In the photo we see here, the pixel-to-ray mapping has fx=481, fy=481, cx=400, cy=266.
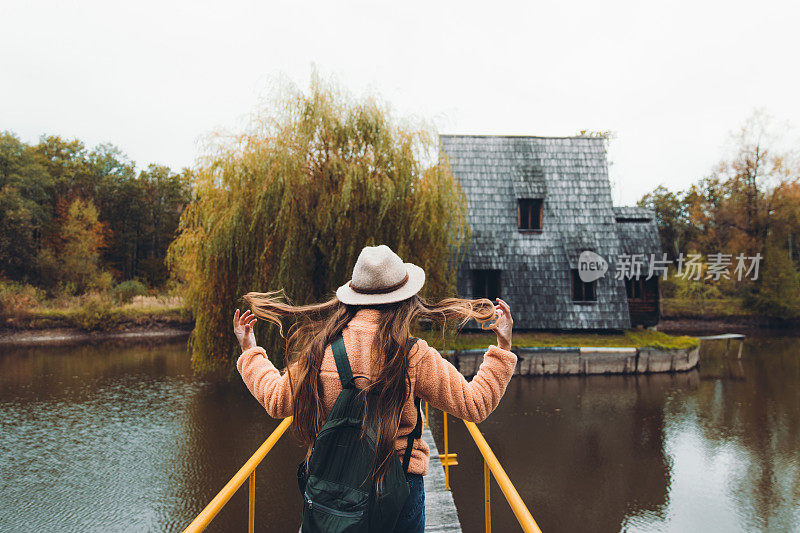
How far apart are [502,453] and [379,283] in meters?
6.96

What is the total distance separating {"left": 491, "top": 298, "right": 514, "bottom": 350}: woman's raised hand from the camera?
63.2 inches

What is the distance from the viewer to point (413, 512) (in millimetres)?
1604

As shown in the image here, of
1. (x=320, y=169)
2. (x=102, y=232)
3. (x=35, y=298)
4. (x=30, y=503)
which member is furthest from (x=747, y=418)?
(x=102, y=232)

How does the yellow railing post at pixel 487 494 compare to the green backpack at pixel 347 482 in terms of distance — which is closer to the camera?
the green backpack at pixel 347 482

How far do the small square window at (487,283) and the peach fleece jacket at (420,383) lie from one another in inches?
507

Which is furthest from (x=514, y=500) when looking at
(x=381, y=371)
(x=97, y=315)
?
(x=97, y=315)

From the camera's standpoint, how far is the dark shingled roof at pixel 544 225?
13.9 m

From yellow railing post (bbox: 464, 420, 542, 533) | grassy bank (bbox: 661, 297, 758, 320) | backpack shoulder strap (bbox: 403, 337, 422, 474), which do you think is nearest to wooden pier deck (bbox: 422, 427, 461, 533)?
yellow railing post (bbox: 464, 420, 542, 533)

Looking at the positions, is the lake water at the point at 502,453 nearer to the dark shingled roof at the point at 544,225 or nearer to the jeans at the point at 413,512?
the dark shingled roof at the point at 544,225

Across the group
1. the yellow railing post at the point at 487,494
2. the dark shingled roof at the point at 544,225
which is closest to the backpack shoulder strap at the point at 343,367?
the yellow railing post at the point at 487,494

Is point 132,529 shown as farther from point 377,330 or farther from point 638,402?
point 638,402

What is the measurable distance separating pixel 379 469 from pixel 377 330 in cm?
41

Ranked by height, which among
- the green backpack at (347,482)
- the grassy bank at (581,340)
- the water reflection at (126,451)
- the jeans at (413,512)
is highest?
the green backpack at (347,482)

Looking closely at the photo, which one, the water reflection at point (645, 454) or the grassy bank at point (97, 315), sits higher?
the grassy bank at point (97, 315)
